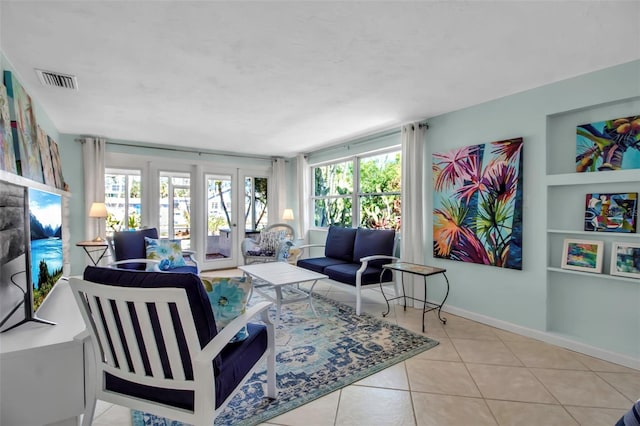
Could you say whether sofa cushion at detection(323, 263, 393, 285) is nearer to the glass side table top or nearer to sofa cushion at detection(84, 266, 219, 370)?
the glass side table top

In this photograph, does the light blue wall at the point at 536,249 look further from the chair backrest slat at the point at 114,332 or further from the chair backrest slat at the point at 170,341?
the chair backrest slat at the point at 114,332

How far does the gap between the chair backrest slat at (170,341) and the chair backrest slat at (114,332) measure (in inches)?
9.2

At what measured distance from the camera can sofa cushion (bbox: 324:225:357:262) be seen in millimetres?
4319

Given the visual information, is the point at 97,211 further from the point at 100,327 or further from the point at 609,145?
the point at 609,145

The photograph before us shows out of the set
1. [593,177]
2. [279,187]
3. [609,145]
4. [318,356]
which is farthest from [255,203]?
[609,145]

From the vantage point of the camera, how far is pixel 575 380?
212 centimetres

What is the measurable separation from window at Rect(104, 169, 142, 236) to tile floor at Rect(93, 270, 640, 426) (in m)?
3.93

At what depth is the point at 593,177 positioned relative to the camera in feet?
8.13

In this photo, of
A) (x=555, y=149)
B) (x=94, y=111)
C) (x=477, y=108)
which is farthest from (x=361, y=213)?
(x=94, y=111)

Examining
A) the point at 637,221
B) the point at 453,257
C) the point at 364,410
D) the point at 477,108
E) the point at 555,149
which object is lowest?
the point at 364,410

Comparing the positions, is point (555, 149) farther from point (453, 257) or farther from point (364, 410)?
point (364, 410)

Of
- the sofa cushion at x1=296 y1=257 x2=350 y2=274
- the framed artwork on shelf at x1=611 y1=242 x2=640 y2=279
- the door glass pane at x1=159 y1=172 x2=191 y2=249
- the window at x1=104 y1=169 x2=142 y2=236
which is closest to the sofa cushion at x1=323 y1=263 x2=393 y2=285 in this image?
the sofa cushion at x1=296 y1=257 x2=350 y2=274

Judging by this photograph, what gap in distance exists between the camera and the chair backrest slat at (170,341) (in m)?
1.21

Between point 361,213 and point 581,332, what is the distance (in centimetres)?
300
